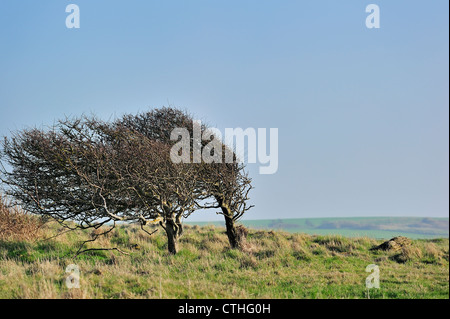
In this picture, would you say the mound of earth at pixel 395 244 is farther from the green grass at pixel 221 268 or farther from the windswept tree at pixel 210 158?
the windswept tree at pixel 210 158

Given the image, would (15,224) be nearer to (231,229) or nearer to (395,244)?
(231,229)

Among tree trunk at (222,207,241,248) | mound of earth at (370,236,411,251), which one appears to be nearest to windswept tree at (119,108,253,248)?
tree trunk at (222,207,241,248)

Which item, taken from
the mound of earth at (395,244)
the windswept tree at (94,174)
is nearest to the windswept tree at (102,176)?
the windswept tree at (94,174)

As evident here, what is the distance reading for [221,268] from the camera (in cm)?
1734

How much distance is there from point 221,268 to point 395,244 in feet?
38.5

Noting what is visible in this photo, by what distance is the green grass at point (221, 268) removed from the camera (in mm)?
12156

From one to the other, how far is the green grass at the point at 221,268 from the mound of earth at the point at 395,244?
1.00m

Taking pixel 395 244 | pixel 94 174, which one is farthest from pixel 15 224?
pixel 395 244

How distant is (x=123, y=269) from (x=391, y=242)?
15548 millimetres

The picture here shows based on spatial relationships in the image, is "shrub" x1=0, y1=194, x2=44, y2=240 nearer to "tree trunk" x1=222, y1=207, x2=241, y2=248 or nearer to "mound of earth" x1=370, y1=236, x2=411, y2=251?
"tree trunk" x1=222, y1=207, x2=241, y2=248
